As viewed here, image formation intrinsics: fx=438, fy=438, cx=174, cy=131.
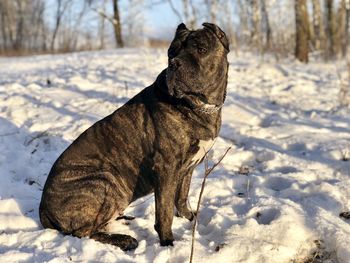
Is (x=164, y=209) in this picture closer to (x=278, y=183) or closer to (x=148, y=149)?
(x=148, y=149)

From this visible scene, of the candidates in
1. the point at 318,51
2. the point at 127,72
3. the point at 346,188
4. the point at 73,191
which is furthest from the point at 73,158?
→ the point at 318,51

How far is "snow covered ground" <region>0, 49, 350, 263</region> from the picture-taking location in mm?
3039

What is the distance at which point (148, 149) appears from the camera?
316 centimetres

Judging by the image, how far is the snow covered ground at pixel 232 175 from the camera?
3.04m

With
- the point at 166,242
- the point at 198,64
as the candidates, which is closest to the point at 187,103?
the point at 198,64

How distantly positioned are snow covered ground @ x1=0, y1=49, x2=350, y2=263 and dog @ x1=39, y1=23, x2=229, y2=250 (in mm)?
172

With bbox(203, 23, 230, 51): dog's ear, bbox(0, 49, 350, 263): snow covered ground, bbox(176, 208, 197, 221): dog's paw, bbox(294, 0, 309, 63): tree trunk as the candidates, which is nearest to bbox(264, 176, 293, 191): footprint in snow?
bbox(0, 49, 350, 263): snow covered ground

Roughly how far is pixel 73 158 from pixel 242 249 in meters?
1.41

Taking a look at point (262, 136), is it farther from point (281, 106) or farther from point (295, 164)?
point (281, 106)

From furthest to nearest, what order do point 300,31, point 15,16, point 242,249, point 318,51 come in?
point 15,16
point 318,51
point 300,31
point 242,249

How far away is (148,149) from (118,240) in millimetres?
697

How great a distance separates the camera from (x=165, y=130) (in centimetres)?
306

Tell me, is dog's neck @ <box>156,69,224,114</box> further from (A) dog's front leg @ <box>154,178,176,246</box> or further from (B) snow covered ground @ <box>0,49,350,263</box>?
(B) snow covered ground @ <box>0,49,350,263</box>

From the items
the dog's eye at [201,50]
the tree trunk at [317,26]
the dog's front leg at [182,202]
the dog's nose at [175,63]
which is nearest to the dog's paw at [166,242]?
the dog's front leg at [182,202]
